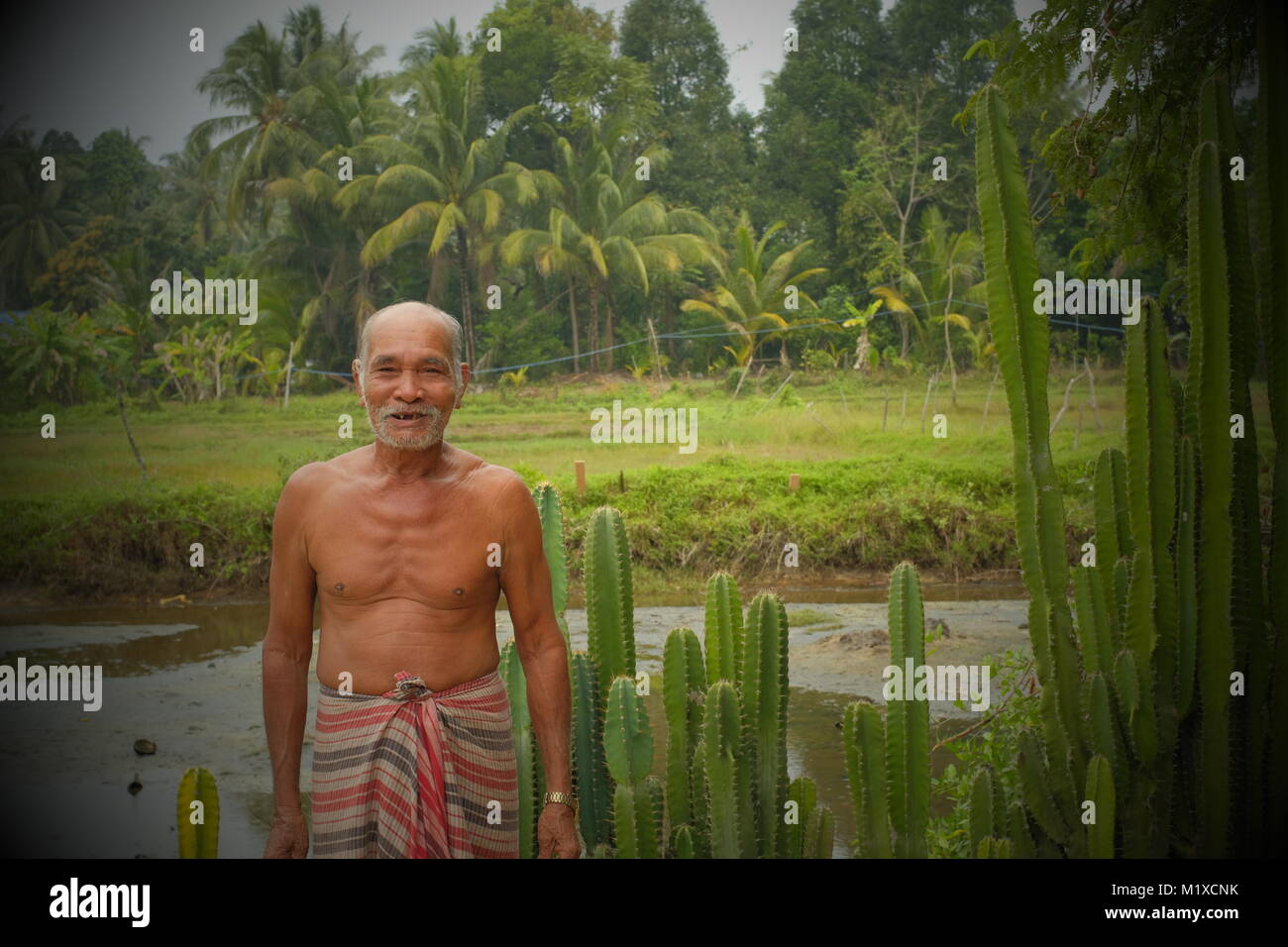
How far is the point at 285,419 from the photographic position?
415 inches

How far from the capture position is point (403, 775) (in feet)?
6.35

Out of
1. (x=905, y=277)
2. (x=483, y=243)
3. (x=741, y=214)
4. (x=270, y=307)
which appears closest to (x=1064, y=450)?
(x=905, y=277)

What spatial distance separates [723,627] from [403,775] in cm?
86

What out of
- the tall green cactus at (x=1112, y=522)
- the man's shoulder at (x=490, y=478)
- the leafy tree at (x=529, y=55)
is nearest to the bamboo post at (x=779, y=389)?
the leafy tree at (x=529, y=55)

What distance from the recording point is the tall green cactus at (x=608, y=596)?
7.98ft

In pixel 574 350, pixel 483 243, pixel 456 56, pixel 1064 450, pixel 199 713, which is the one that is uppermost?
pixel 456 56

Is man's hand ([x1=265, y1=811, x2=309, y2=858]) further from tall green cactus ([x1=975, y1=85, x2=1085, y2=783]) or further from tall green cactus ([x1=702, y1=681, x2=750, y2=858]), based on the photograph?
tall green cactus ([x1=975, y1=85, x2=1085, y2=783])

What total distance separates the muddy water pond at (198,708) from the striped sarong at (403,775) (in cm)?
233

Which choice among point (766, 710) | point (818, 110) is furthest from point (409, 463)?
point (818, 110)

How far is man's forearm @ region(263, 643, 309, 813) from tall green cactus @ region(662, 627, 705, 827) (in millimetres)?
733

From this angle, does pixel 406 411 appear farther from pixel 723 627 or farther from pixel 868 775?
pixel 868 775

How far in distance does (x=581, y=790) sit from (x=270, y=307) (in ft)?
30.1
